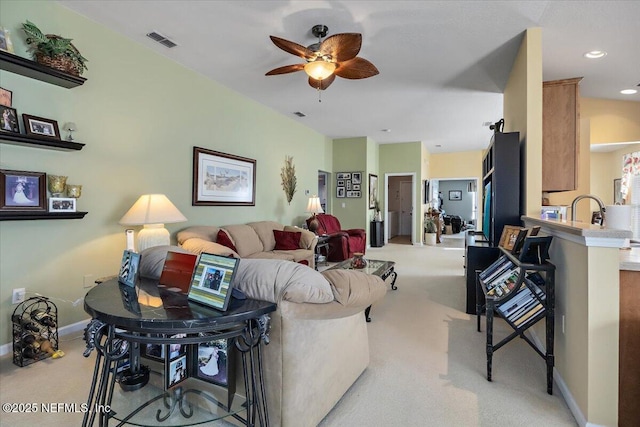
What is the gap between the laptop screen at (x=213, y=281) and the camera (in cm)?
132

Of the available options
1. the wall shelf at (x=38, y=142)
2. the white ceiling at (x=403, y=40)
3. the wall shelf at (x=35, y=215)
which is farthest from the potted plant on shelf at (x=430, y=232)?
the wall shelf at (x=38, y=142)

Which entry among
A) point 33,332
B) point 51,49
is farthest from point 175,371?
point 51,49

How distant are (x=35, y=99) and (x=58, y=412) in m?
2.33

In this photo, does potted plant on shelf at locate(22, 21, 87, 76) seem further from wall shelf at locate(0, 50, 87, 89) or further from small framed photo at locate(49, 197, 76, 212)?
small framed photo at locate(49, 197, 76, 212)

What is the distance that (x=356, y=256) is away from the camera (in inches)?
158

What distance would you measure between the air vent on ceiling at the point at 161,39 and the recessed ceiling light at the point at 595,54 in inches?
170

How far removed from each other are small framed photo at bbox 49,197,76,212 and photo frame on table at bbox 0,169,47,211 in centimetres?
5

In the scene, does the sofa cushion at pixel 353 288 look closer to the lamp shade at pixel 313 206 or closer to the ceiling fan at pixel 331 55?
the ceiling fan at pixel 331 55

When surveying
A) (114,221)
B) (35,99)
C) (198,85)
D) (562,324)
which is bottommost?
(562,324)

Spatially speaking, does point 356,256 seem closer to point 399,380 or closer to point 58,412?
point 399,380

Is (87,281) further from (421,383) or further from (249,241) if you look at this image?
(421,383)

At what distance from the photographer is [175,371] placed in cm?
150

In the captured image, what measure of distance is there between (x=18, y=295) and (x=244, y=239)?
2.38m

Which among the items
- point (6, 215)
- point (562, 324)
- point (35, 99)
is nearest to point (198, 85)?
point (35, 99)
